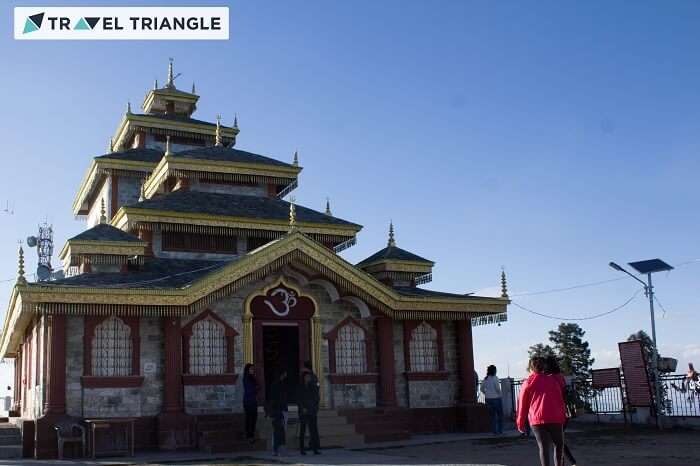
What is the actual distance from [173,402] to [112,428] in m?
1.46

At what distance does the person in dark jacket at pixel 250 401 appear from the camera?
18078 millimetres

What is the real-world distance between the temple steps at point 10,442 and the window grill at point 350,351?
300 inches

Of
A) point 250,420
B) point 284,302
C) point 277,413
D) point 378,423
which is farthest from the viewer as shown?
point 284,302

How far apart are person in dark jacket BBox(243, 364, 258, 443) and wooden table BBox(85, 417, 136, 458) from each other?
240 cm

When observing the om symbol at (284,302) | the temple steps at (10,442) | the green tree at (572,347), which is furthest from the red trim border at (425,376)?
the green tree at (572,347)

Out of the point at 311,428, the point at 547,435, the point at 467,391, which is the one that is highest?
the point at 467,391

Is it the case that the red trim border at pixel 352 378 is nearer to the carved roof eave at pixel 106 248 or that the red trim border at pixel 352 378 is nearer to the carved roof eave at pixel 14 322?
the carved roof eave at pixel 106 248

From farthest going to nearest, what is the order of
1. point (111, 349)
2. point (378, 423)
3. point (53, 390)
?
1. point (378, 423)
2. point (111, 349)
3. point (53, 390)

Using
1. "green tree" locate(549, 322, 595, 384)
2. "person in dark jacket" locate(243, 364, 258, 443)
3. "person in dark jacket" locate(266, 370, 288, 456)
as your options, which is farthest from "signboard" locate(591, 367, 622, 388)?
"green tree" locate(549, 322, 595, 384)

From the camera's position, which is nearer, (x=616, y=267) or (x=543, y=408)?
(x=543, y=408)

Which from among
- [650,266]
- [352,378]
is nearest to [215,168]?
[352,378]

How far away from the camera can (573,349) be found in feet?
187

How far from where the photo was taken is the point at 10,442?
18906mm

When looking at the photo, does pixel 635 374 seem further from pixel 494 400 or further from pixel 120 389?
pixel 120 389
